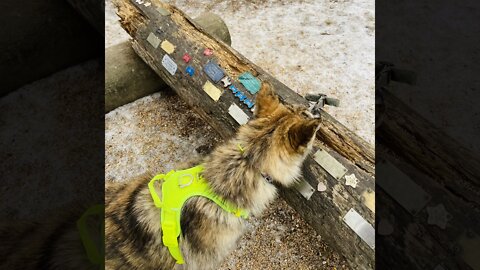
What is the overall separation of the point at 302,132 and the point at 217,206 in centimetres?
89

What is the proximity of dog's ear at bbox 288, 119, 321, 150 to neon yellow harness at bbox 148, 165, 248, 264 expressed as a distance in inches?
27.9

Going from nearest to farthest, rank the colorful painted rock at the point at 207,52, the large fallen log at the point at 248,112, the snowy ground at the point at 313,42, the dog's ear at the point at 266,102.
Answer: the dog's ear at the point at 266,102, the large fallen log at the point at 248,112, the colorful painted rock at the point at 207,52, the snowy ground at the point at 313,42

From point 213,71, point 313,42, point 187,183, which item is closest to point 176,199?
point 187,183

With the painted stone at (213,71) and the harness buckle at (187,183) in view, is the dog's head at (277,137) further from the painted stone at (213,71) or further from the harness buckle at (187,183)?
the painted stone at (213,71)

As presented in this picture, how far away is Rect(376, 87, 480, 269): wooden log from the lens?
282cm

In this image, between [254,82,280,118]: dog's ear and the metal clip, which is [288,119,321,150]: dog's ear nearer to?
[254,82,280,118]: dog's ear

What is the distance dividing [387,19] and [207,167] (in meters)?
4.55

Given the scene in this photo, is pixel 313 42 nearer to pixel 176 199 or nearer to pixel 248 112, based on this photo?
pixel 248 112

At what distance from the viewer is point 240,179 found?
3.01 metres

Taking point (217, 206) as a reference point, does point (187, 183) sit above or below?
above

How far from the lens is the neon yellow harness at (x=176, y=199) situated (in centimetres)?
296

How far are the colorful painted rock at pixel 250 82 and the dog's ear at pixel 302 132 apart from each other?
125 centimetres

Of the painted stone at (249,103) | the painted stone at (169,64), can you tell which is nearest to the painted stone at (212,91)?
the painted stone at (249,103)

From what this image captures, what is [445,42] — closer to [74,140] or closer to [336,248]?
[336,248]
